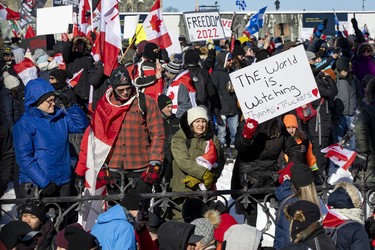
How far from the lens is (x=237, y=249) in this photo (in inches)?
293

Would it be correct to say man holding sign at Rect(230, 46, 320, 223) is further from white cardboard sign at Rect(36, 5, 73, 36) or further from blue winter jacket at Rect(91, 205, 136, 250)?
white cardboard sign at Rect(36, 5, 73, 36)

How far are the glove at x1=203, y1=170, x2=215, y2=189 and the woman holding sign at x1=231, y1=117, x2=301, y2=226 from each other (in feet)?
0.95

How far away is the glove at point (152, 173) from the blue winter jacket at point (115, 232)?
7.96ft

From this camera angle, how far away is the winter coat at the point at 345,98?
17188 millimetres

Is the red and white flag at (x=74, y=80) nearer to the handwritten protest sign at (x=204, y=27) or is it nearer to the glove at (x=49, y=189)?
the glove at (x=49, y=189)

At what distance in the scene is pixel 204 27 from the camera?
22141 millimetres

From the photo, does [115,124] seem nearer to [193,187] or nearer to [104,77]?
[193,187]

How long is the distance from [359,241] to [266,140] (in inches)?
110

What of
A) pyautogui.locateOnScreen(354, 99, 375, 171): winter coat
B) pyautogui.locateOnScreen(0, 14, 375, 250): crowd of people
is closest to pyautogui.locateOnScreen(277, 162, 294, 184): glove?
pyautogui.locateOnScreen(0, 14, 375, 250): crowd of people

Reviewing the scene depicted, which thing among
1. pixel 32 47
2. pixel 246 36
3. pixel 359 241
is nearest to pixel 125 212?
pixel 359 241

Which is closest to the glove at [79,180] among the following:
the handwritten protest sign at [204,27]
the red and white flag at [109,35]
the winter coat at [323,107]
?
the red and white flag at [109,35]

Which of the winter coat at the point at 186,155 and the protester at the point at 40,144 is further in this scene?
the winter coat at the point at 186,155

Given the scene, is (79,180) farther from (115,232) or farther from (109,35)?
(115,232)

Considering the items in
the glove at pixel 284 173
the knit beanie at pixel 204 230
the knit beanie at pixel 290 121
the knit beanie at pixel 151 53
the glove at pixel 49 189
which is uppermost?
the knit beanie at pixel 151 53
